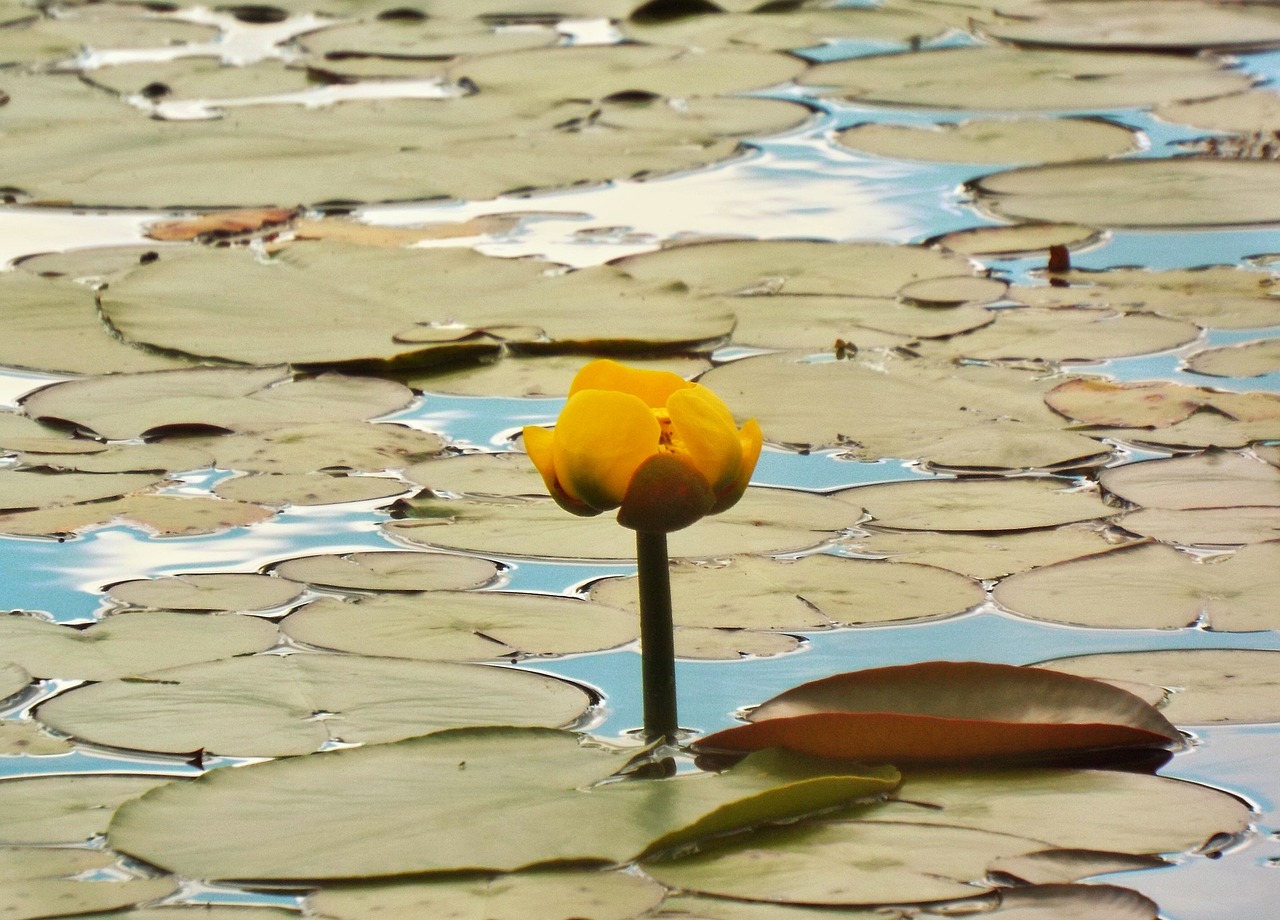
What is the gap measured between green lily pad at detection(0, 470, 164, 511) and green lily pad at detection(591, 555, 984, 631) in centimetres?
56

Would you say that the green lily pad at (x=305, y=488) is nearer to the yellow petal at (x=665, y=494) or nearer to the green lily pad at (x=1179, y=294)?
the yellow petal at (x=665, y=494)

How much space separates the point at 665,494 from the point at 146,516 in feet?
2.62

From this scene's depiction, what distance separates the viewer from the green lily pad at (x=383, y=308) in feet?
7.95

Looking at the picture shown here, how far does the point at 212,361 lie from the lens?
239cm

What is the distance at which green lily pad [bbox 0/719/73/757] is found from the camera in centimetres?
136

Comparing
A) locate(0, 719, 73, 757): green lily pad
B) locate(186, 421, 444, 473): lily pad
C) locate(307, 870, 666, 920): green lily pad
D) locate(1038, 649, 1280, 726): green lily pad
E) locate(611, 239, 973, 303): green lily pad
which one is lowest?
locate(1038, 649, 1280, 726): green lily pad

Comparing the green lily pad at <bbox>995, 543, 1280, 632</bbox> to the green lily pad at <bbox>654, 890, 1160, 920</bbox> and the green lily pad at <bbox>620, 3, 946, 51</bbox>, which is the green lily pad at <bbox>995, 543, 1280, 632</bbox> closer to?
the green lily pad at <bbox>654, 890, 1160, 920</bbox>

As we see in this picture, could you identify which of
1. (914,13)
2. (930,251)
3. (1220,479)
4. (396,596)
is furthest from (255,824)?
(914,13)

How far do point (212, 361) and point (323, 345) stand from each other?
0.14 m

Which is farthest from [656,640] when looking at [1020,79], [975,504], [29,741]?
[1020,79]

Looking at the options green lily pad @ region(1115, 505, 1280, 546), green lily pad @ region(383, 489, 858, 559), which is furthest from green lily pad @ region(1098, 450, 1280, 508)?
green lily pad @ region(383, 489, 858, 559)

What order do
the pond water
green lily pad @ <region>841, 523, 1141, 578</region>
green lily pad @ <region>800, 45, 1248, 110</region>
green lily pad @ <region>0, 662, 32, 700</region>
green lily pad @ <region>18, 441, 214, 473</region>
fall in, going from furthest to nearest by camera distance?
green lily pad @ <region>800, 45, 1248, 110</region> → green lily pad @ <region>18, 441, 214, 473</region> → green lily pad @ <region>841, 523, 1141, 578</region> → green lily pad @ <region>0, 662, 32, 700</region> → the pond water

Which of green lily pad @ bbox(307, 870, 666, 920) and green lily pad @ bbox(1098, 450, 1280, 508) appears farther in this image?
green lily pad @ bbox(1098, 450, 1280, 508)

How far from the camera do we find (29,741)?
1.38m
